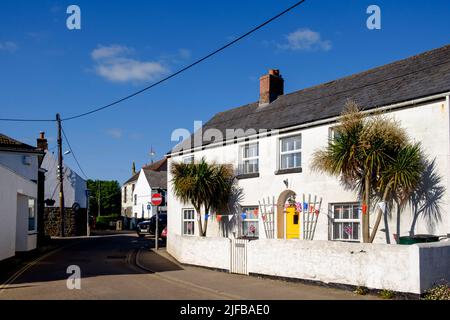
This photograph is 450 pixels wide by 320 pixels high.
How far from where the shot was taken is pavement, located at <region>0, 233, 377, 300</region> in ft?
38.4

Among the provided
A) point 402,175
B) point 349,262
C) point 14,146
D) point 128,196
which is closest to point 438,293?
point 349,262

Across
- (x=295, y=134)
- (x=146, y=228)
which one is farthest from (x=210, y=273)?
(x=146, y=228)

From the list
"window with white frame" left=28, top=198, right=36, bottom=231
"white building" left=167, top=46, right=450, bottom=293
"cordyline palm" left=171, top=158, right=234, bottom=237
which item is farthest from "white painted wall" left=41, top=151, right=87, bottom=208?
"cordyline palm" left=171, top=158, right=234, bottom=237

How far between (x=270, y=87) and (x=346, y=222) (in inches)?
349

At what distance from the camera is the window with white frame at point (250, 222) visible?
64.0ft

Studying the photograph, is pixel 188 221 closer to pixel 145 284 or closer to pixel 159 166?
pixel 145 284

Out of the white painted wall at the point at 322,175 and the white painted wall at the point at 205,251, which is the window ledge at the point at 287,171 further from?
the white painted wall at the point at 205,251

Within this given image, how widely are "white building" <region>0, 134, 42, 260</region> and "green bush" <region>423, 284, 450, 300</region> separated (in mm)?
14851

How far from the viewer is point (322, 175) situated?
653 inches

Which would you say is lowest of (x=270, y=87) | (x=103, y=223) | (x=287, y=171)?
(x=103, y=223)

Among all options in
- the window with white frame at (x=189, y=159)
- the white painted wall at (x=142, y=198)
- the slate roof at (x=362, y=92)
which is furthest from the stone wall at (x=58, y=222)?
the slate roof at (x=362, y=92)

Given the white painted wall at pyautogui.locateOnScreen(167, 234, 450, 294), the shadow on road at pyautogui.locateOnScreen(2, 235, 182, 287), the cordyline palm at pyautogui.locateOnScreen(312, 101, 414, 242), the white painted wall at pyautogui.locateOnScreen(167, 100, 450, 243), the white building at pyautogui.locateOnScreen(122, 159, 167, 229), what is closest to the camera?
the white painted wall at pyautogui.locateOnScreen(167, 234, 450, 294)

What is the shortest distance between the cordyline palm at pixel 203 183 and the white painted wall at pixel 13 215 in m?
6.45

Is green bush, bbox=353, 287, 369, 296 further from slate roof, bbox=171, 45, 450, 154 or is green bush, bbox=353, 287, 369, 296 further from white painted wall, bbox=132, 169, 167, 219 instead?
white painted wall, bbox=132, 169, 167, 219
